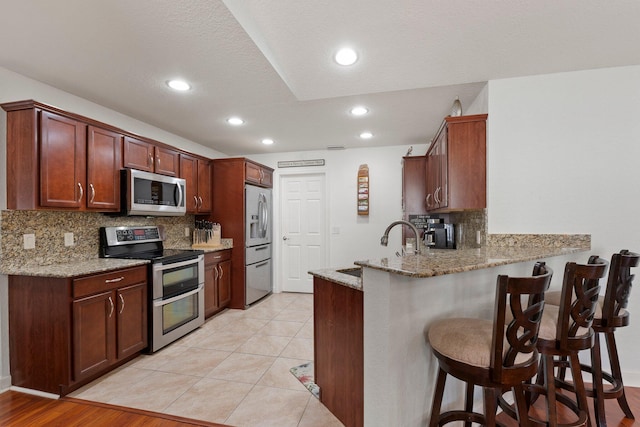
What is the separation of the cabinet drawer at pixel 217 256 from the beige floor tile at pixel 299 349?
1480mm

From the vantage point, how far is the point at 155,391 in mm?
2240

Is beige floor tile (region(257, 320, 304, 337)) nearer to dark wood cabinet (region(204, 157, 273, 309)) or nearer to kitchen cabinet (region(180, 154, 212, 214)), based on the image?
dark wood cabinet (region(204, 157, 273, 309))

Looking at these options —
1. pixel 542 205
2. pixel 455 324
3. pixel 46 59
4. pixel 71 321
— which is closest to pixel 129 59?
pixel 46 59

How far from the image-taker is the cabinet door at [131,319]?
2.53 m

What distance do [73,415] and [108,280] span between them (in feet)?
3.00

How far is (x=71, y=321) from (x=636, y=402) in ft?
13.3

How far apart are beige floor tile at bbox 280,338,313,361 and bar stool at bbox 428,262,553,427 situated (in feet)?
5.57

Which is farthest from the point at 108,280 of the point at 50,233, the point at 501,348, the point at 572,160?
the point at 572,160

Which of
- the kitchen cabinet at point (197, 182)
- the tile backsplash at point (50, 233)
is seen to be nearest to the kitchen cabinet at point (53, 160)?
the tile backsplash at point (50, 233)

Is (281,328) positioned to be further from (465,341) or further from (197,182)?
(465,341)

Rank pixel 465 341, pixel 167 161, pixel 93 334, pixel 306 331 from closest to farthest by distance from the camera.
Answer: pixel 465 341, pixel 93 334, pixel 306 331, pixel 167 161

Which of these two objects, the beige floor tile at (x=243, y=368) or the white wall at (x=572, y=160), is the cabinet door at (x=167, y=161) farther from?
the white wall at (x=572, y=160)

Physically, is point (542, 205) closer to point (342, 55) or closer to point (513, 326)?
point (513, 326)

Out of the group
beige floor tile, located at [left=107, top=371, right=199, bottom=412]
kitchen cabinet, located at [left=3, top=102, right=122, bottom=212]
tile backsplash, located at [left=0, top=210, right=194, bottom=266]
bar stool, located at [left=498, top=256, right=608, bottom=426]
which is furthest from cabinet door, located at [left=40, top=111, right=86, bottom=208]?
bar stool, located at [left=498, top=256, right=608, bottom=426]
